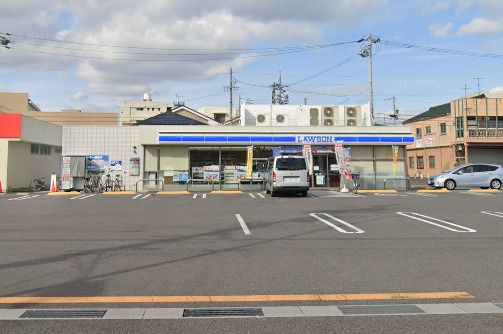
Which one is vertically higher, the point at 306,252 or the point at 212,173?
the point at 212,173

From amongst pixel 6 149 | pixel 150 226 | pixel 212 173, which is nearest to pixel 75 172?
pixel 6 149

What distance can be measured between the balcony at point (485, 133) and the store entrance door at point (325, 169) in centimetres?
2227

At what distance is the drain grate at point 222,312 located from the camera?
4.91 metres

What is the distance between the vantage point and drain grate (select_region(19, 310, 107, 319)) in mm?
4836

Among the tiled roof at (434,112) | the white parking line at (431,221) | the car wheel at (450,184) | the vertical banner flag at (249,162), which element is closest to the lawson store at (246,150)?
the vertical banner flag at (249,162)

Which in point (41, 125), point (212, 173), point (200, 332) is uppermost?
point (41, 125)

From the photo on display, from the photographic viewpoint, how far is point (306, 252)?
8.48 meters

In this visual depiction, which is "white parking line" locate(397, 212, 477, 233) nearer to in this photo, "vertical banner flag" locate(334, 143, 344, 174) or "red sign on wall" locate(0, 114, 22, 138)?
"vertical banner flag" locate(334, 143, 344, 174)

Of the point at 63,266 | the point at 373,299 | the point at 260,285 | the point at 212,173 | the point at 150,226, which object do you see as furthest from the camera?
the point at 212,173

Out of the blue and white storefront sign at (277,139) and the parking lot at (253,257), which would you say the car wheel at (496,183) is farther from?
the parking lot at (253,257)

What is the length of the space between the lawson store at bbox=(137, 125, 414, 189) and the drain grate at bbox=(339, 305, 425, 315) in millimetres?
22967

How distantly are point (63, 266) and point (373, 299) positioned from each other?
4873 mm

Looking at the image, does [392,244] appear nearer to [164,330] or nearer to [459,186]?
[164,330]

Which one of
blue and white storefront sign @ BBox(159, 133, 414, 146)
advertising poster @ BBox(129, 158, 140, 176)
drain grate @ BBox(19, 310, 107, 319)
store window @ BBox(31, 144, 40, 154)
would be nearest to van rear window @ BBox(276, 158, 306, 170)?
blue and white storefront sign @ BBox(159, 133, 414, 146)
